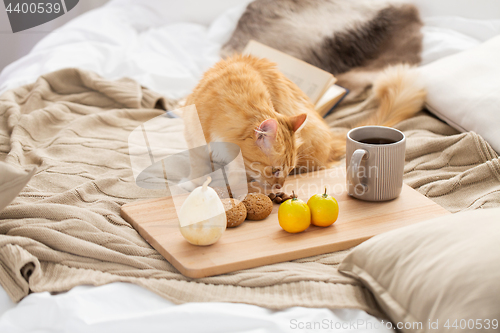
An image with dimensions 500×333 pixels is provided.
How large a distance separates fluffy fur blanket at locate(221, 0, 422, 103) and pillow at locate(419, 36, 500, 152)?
0.32 meters

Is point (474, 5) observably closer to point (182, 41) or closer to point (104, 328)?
point (182, 41)

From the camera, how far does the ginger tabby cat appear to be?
1.21m

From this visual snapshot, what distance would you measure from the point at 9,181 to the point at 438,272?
79cm

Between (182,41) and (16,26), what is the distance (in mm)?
1220

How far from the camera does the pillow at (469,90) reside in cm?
132

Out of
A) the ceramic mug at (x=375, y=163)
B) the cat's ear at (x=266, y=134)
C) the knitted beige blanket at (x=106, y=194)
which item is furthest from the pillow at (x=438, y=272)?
the cat's ear at (x=266, y=134)

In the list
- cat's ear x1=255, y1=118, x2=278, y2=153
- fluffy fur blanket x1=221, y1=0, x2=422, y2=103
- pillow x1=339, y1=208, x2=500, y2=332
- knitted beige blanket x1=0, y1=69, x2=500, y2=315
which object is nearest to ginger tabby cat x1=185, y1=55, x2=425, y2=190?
cat's ear x1=255, y1=118, x2=278, y2=153

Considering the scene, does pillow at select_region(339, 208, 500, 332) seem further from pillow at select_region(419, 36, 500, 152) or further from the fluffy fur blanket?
the fluffy fur blanket

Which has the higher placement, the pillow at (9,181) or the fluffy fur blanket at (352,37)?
the pillow at (9,181)

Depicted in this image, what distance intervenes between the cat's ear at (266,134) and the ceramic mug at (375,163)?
0.65ft

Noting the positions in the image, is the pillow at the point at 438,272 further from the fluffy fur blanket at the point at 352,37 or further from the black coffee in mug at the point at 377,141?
the fluffy fur blanket at the point at 352,37

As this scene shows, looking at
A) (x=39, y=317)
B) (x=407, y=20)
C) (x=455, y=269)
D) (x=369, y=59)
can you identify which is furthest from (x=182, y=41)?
(x=455, y=269)

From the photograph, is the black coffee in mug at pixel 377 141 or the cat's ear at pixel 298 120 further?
the cat's ear at pixel 298 120

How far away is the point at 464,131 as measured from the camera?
1.39 metres
